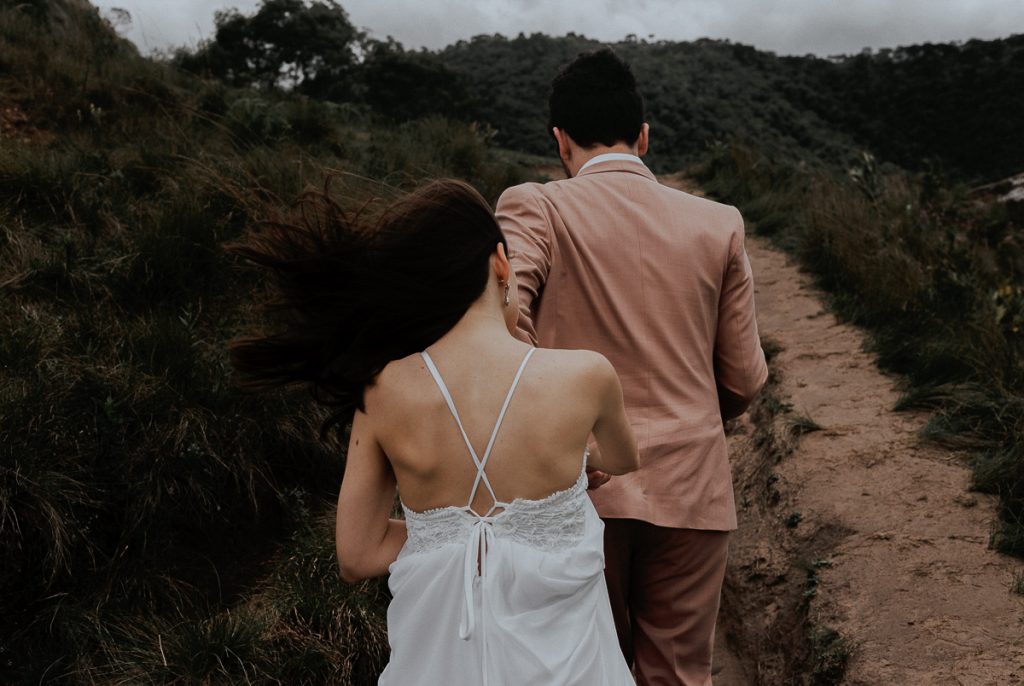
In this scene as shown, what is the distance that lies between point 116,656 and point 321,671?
77cm

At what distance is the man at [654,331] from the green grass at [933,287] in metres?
2.04

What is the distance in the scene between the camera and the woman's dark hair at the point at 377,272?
1549 mm

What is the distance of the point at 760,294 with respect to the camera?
7.45 metres

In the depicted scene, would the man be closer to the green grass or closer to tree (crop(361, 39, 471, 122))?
the green grass

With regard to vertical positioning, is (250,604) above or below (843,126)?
below

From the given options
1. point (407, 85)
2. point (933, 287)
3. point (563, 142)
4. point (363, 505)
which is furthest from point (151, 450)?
point (407, 85)

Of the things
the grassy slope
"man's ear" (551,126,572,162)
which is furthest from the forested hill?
"man's ear" (551,126,572,162)

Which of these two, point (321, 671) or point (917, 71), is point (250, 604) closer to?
point (321, 671)

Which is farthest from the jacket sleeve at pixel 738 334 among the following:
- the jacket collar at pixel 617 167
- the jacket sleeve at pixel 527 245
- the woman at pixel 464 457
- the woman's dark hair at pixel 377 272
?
the woman's dark hair at pixel 377 272

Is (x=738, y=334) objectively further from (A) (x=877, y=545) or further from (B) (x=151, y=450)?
(B) (x=151, y=450)

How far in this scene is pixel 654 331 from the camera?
2.08 meters

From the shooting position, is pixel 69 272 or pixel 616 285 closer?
pixel 616 285

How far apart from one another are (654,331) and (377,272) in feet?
2.62

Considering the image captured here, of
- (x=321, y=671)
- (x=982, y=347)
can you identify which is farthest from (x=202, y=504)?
(x=982, y=347)
